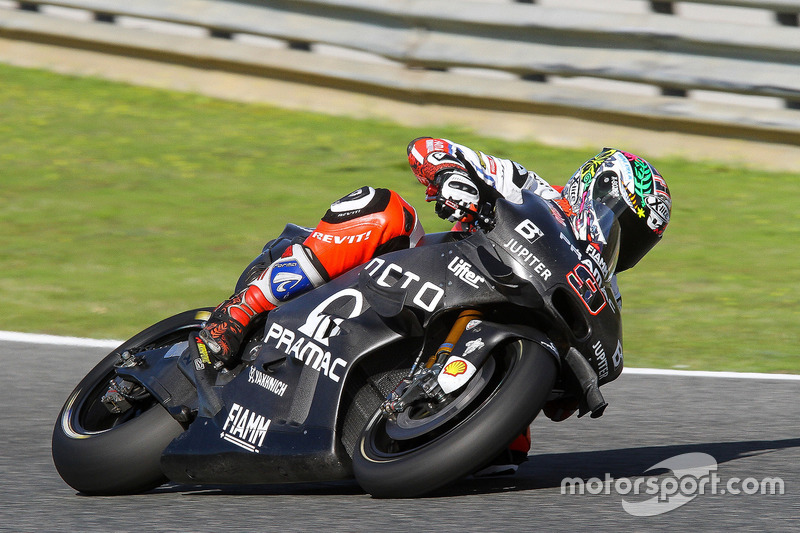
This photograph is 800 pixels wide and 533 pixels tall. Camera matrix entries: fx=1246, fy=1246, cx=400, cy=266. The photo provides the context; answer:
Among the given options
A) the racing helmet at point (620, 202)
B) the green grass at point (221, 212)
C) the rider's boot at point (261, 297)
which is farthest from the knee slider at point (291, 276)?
the green grass at point (221, 212)

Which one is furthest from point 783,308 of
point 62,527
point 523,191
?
point 62,527

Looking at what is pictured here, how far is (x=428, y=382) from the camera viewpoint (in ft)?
11.9

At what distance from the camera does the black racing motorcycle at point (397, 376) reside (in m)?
3.58

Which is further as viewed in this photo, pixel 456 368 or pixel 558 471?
pixel 558 471

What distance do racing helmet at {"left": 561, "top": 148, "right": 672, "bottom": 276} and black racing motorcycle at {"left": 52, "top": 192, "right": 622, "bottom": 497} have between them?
0.13m

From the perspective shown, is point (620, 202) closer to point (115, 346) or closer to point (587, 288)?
point (587, 288)

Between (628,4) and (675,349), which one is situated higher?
(628,4)

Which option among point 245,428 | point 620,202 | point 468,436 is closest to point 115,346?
point 245,428

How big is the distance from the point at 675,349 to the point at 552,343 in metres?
2.90

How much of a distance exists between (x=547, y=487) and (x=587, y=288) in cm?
72

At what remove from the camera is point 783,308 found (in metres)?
7.14

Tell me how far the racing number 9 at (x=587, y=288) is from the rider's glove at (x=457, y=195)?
1.24 feet

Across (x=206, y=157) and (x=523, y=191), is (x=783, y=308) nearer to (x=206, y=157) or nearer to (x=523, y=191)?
(x=523, y=191)

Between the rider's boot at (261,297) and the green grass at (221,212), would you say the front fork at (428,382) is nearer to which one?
the rider's boot at (261,297)
